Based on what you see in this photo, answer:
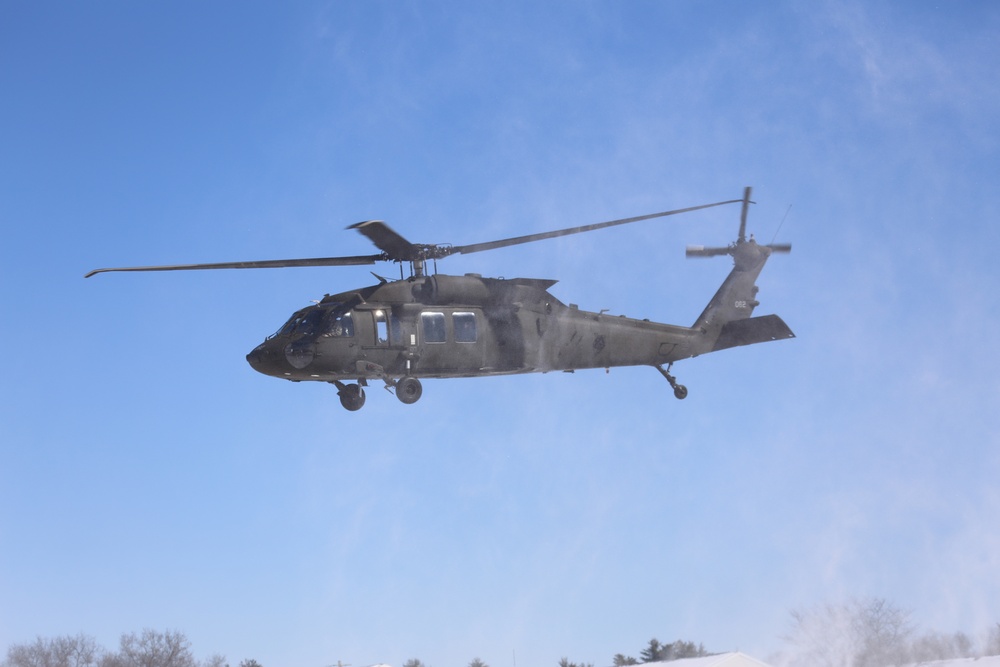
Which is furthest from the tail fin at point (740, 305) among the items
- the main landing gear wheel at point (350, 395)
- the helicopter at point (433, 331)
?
the main landing gear wheel at point (350, 395)

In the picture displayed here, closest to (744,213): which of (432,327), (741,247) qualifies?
(741,247)

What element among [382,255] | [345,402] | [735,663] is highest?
[382,255]

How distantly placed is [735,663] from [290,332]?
26.1 metres

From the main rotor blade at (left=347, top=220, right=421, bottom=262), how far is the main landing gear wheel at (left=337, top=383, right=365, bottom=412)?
3621mm

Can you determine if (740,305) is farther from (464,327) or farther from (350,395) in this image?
(350,395)

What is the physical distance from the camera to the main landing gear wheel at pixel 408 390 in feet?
94.4

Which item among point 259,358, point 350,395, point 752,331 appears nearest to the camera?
point 259,358

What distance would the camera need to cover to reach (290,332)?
2845cm

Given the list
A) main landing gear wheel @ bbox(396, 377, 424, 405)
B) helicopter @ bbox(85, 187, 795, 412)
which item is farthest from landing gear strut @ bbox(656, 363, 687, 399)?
main landing gear wheel @ bbox(396, 377, 424, 405)

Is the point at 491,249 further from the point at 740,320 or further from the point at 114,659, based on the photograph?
the point at 114,659

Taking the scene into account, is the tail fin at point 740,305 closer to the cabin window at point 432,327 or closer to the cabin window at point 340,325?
the cabin window at point 432,327

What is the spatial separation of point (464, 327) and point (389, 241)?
3.09 metres

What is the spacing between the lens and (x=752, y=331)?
34031 mm

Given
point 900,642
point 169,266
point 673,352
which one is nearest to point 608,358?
point 673,352
